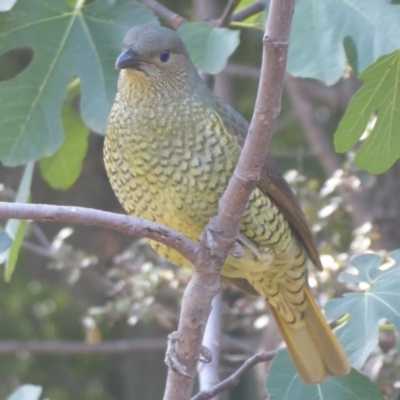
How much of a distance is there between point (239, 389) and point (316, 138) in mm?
1184

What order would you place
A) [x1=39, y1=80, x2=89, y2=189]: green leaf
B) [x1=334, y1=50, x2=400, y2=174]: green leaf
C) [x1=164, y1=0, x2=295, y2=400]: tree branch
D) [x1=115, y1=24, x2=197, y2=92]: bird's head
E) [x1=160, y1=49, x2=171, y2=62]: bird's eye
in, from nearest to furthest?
[x1=164, y1=0, x2=295, y2=400]: tree branch, [x1=334, y1=50, x2=400, y2=174]: green leaf, [x1=115, y1=24, x2=197, y2=92]: bird's head, [x1=160, y1=49, x2=171, y2=62]: bird's eye, [x1=39, y1=80, x2=89, y2=189]: green leaf

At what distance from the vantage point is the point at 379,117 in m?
2.10

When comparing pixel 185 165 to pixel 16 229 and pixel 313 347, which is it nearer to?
pixel 16 229

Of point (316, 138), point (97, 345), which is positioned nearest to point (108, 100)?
point (316, 138)

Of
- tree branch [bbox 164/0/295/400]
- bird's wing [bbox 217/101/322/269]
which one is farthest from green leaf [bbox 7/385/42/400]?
bird's wing [bbox 217/101/322/269]

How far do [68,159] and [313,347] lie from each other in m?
0.93

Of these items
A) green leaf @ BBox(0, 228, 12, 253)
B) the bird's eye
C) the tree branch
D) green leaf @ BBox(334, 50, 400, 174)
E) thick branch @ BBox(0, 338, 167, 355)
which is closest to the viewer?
the tree branch

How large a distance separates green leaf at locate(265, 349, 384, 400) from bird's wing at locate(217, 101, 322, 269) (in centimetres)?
35

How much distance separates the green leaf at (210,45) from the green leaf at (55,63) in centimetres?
13

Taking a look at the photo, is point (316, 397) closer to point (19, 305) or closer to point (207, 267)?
point (207, 267)

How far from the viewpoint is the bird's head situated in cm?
226

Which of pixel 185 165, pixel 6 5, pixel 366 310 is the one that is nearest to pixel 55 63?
pixel 6 5

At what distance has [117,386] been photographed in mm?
4516

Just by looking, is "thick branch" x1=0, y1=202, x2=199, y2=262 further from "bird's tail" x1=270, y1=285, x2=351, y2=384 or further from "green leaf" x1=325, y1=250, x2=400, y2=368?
"bird's tail" x1=270, y1=285, x2=351, y2=384
